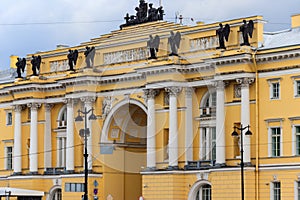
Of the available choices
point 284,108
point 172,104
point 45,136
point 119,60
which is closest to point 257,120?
point 284,108

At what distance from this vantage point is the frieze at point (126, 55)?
6644 centimetres

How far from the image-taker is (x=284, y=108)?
190 feet

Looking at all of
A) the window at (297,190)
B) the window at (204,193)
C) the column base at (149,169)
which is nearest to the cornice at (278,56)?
the window at (297,190)

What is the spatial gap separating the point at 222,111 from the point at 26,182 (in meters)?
18.7

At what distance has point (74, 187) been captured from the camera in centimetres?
6925

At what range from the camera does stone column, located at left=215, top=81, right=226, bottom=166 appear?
60156mm

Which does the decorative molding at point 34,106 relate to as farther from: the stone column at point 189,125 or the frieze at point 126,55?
the stone column at point 189,125

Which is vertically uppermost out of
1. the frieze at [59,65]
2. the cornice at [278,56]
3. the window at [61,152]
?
the frieze at [59,65]

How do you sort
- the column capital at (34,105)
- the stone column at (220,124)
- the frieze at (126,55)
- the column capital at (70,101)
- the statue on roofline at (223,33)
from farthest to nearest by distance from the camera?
the column capital at (34,105), the column capital at (70,101), the frieze at (126,55), the statue on roofline at (223,33), the stone column at (220,124)

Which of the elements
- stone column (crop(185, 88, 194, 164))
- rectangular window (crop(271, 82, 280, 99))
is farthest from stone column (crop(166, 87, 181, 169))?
rectangular window (crop(271, 82, 280, 99))

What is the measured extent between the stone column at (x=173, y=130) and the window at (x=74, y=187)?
27.5 feet

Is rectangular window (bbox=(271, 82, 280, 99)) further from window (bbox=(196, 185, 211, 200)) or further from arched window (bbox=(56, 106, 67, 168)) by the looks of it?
arched window (bbox=(56, 106, 67, 168))

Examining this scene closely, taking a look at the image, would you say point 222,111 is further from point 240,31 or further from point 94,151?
point 94,151

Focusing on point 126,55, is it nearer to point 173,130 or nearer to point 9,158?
point 173,130
